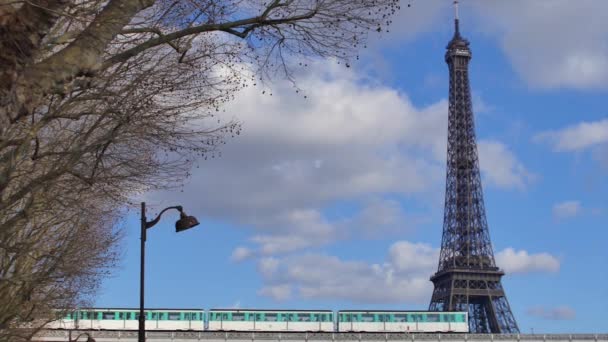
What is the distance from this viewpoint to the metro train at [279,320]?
7831 cm

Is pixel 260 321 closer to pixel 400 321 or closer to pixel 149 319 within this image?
pixel 149 319

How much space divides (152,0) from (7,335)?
49.6 feet

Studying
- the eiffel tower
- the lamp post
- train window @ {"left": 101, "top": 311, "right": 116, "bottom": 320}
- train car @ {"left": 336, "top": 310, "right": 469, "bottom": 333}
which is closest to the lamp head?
the lamp post

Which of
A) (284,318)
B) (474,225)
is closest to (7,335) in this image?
(284,318)

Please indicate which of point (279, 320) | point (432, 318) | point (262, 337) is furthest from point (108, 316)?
point (432, 318)

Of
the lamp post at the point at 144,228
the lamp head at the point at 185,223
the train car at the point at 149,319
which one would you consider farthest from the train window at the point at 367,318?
the lamp head at the point at 185,223

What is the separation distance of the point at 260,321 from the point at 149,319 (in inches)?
437

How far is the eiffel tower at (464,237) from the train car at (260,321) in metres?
31.6

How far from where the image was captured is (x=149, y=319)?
79.6 m

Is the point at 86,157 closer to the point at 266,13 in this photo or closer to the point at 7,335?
the point at 266,13

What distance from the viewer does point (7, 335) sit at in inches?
870

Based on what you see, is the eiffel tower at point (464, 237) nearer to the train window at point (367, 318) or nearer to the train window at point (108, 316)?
the train window at point (367, 318)

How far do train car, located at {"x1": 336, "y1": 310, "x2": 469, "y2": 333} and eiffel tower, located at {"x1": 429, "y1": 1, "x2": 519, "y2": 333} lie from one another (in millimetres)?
21379

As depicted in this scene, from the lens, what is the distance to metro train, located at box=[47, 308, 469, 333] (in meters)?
78.3
